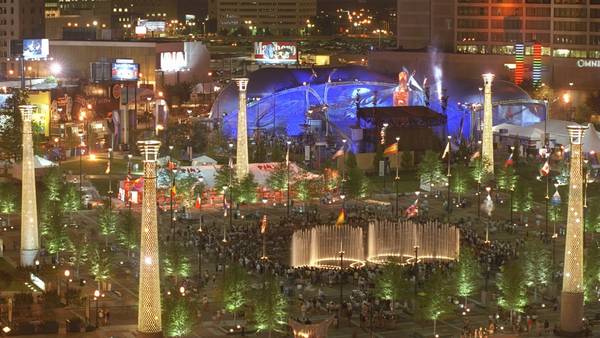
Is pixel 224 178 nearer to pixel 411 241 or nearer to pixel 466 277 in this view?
pixel 411 241

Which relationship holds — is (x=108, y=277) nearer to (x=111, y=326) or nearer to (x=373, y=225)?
(x=111, y=326)

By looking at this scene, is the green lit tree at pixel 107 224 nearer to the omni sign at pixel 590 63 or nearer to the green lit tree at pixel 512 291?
the green lit tree at pixel 512 291

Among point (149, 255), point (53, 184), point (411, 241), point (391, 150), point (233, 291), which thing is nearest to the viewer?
point (149, 255)

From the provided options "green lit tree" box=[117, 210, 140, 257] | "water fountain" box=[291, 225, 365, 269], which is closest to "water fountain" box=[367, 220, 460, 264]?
"water fountain" box=[291, 225, 365, 269]

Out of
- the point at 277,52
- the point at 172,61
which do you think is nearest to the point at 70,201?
the point at 172,61

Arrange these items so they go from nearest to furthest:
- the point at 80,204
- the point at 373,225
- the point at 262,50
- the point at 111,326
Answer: the point at 111,326 < the point at 373,225 < the point at 80,204 < the point at 262,50

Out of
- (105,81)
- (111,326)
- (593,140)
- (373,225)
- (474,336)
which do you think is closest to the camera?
(474,336)

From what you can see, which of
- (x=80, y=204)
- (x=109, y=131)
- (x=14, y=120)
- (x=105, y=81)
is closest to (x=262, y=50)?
(x=105, y=81)
